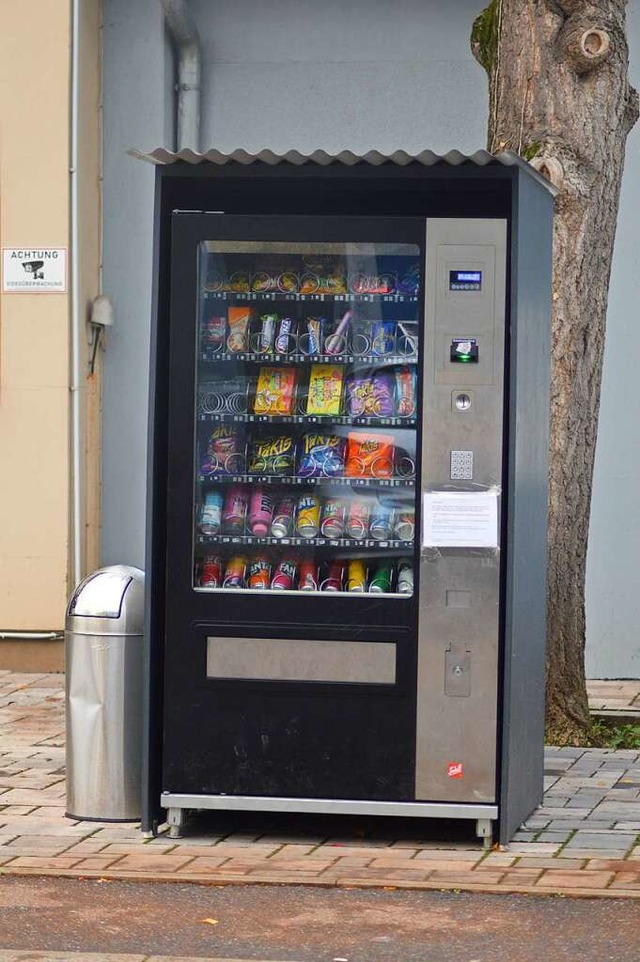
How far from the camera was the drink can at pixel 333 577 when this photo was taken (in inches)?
271

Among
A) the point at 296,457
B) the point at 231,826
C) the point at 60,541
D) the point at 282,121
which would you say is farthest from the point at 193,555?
the point at 282,121

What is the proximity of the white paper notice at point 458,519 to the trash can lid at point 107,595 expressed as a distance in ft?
4.33

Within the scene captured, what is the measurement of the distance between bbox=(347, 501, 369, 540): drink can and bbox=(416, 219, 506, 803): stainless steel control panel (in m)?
0.30

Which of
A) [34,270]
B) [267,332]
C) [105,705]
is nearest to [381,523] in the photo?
[267,332]

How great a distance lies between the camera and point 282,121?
1138 centimetres

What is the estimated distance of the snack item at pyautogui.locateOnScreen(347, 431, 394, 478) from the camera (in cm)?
683

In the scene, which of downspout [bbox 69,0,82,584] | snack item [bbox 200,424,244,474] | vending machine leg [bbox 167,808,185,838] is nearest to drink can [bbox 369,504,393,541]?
snack item [bbox 200,424,244,474]

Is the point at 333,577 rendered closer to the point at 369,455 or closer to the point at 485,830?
the point at 369,455

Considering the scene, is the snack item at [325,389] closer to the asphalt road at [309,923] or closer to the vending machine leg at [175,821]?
the vending machine leg at [175,821]

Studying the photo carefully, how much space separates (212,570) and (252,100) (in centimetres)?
532

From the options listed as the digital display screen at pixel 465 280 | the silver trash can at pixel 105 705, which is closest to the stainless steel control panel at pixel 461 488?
the digital display screen at pixel 465 280

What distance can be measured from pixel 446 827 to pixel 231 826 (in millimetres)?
887

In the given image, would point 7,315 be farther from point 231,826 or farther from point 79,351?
point 231,826

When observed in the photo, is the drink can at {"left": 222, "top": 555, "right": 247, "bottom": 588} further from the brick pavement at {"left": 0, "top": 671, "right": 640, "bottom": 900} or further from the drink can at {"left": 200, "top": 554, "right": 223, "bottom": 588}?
the brick pavement at {"left": 0, "top": 671, "right": 640, "bottom": 900}
